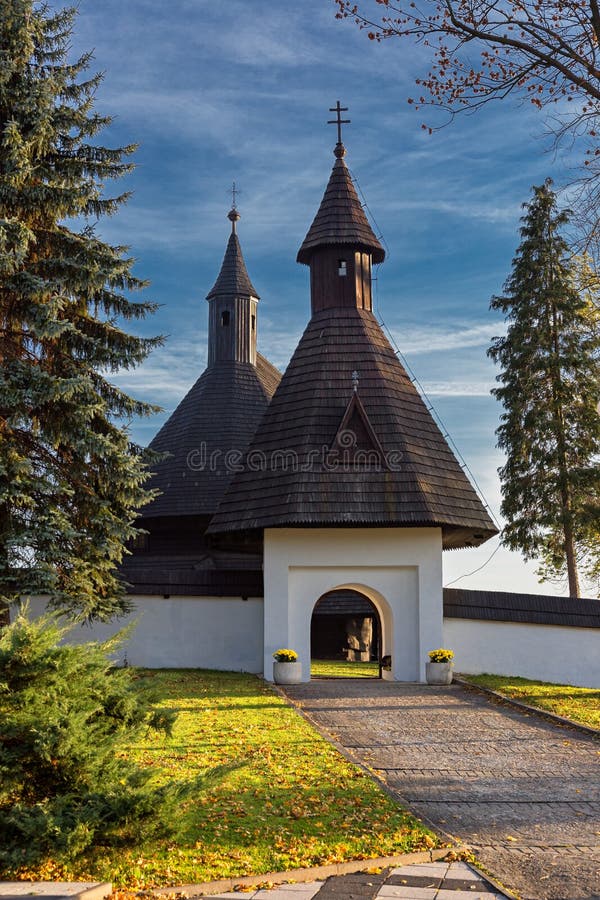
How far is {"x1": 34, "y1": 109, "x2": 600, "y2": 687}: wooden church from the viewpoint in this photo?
722 inches

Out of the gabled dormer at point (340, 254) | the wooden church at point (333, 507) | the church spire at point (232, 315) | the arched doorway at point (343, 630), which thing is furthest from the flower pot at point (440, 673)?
the church spire at point (232, 315)

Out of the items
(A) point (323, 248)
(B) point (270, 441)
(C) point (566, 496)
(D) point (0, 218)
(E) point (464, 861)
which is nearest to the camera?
(E) point (464, 861)

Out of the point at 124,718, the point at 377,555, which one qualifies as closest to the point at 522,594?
the point at 377,555

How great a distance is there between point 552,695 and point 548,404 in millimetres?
11139

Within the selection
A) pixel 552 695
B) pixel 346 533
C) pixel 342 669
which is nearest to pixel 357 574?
pixel 346 533

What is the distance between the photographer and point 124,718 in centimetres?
638

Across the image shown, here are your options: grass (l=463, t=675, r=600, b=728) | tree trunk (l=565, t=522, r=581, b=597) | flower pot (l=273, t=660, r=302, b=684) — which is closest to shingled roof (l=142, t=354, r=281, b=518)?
flower pot (l=273, t=660, r=302, b=684)

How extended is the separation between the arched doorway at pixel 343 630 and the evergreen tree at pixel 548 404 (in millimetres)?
4723

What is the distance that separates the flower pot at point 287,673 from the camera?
17.3 m

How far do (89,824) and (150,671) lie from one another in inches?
546

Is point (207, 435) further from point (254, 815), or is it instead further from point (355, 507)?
point (254, 815)

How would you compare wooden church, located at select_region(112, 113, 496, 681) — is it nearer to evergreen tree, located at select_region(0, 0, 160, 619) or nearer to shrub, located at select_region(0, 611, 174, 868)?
evergreen tree, located at select_region(0, 0, 160, 619)

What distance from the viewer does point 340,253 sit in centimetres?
2234

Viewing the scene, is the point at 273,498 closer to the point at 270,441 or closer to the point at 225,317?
the point at 270,441
